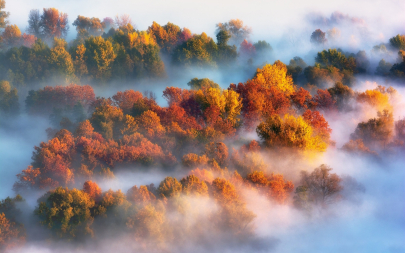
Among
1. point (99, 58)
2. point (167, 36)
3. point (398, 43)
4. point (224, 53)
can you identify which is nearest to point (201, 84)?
point (224, 53)

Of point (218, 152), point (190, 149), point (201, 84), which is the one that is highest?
point (201, 84)

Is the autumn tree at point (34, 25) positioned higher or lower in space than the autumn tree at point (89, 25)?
lower

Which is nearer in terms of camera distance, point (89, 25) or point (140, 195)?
point (140, 195)

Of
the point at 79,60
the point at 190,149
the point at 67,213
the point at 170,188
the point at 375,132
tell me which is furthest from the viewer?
the point at 79,60

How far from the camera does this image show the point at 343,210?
63.2 m

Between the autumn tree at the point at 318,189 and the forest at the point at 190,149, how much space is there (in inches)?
7.6

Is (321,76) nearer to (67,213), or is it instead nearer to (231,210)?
(231,210)

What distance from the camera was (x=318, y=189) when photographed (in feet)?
206

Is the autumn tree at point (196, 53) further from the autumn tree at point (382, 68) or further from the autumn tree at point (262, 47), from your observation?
the autumn tree at point (382, 68)

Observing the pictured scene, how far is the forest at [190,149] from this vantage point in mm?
55531

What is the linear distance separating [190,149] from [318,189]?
20.5 meters

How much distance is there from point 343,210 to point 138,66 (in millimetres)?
63134

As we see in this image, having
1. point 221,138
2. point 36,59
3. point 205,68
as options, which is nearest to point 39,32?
point 36,59

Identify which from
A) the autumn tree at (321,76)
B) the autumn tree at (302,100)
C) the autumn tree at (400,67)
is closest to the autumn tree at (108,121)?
the autumn tree at (302,100)
